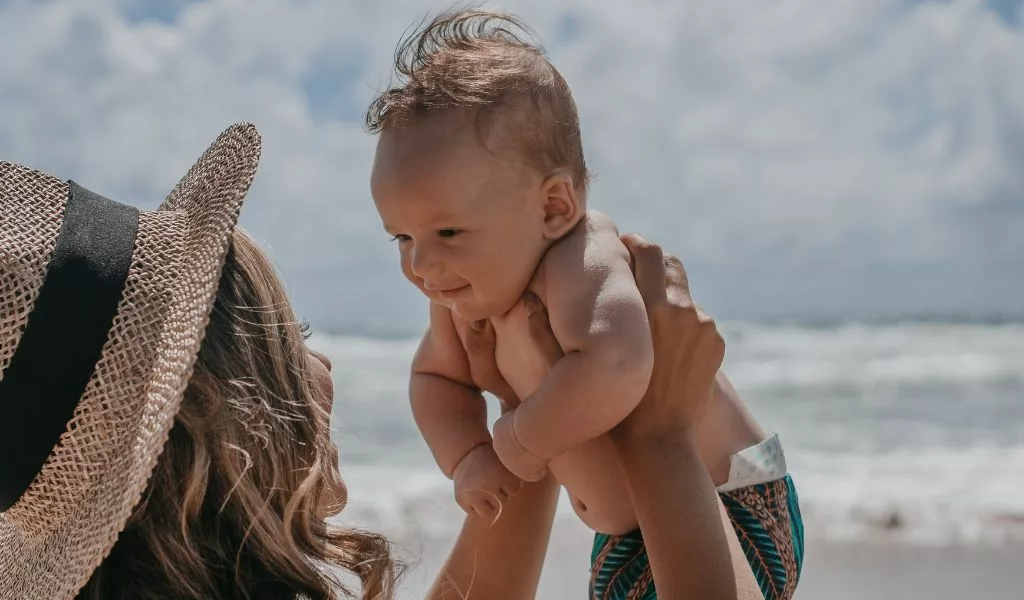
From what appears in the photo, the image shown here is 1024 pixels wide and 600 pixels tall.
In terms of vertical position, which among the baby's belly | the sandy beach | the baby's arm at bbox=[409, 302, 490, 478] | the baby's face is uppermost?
the sandy beach

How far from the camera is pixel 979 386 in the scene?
42.4 feet

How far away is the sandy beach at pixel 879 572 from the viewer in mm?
5000

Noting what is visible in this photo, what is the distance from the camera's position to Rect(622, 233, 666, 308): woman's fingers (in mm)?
2006

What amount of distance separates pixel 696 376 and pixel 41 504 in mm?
1103

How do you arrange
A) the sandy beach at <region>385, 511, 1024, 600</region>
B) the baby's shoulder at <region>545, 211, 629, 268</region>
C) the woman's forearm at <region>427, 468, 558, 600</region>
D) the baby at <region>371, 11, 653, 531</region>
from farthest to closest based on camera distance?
the sandy beach at <region>385, 511, 1024, 600</region> → the woman's forearm at <region>427, 468, 558, 600</region> → the baby's shoulder at <region>545, 211, 629, 268</region> → the baby at <region>371, 11, 653, 531</region>

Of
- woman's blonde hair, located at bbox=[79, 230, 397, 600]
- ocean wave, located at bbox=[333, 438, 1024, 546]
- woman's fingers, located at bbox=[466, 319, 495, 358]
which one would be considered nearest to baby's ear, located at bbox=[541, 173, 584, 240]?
woman's fingers, located at bbox=[466, 319, 495, 358]

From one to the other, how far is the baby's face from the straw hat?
52cm

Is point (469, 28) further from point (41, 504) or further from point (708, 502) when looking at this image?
point (41, 504)

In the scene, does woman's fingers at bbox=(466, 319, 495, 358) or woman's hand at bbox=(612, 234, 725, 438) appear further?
woman's fingers at bbox=(466, 319, 495, 358)

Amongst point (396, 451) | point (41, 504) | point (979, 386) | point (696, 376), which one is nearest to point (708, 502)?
point (696, 376)

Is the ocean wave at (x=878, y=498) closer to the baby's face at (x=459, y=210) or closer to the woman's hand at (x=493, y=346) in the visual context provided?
the woman's hand at (x=493, y=346)

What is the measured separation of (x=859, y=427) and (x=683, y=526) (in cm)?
901

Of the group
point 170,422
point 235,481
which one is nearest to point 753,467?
point 235,481

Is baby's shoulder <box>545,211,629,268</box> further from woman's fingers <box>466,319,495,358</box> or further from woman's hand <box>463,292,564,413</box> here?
woman's fingers <box>466,319,495,358</box>
